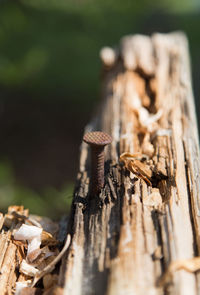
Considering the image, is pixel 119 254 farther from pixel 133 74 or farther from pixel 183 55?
pixel 183 55

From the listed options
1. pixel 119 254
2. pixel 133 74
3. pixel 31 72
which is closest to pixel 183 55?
pixel 133 74

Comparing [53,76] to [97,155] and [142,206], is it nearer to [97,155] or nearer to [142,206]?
[97,155]

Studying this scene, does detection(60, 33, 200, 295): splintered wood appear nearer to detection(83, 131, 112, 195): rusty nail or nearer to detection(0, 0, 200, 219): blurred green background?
detection(83, 131, 112, 195): rusty nail

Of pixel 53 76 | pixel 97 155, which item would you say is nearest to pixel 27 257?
pixel 97 155

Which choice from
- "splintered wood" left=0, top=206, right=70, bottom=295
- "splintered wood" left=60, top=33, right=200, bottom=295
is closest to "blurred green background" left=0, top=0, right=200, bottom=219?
"splintered wood" left=60, top=33, right=200, bottom=295

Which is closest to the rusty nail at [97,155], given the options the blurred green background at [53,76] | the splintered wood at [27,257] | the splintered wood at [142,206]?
the splintered wood at [142,206]

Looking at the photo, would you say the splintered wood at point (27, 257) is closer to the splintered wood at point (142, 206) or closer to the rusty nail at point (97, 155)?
the splintered wood at point (142, 206)
